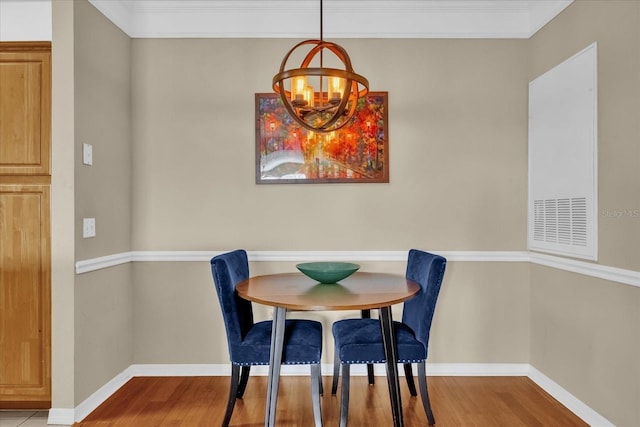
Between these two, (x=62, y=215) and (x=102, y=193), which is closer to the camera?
(x=62, y=215)

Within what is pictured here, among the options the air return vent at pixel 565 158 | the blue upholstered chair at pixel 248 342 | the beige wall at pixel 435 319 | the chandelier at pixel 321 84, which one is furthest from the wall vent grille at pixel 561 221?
the blue upholstered chair at pixel 248 342

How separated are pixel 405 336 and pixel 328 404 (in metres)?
0.71

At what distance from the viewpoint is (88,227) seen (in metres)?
2.55

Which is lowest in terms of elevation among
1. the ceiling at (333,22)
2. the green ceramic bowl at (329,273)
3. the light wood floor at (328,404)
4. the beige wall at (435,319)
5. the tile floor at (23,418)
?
the tile floor at (23,418)

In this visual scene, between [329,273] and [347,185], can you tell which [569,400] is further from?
[347,185]

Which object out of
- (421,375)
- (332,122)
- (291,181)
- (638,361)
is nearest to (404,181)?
(291,181)

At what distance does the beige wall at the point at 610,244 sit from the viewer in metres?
2.10

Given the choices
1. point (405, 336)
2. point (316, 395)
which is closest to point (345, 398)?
point (316, 395)

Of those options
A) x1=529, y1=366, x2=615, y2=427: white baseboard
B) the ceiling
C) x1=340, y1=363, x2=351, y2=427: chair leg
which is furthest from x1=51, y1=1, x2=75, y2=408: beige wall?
x1=529, y1=366, x2=615, y2=427: white baseboard

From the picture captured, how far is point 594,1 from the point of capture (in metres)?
2.39

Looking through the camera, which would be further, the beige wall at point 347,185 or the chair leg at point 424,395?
the beige wall at point 347,185

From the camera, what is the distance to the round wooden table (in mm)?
1969

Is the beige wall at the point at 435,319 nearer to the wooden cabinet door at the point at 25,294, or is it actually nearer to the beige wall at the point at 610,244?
the beige wall at the point at 610,244

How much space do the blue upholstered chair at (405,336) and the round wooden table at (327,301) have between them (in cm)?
8
